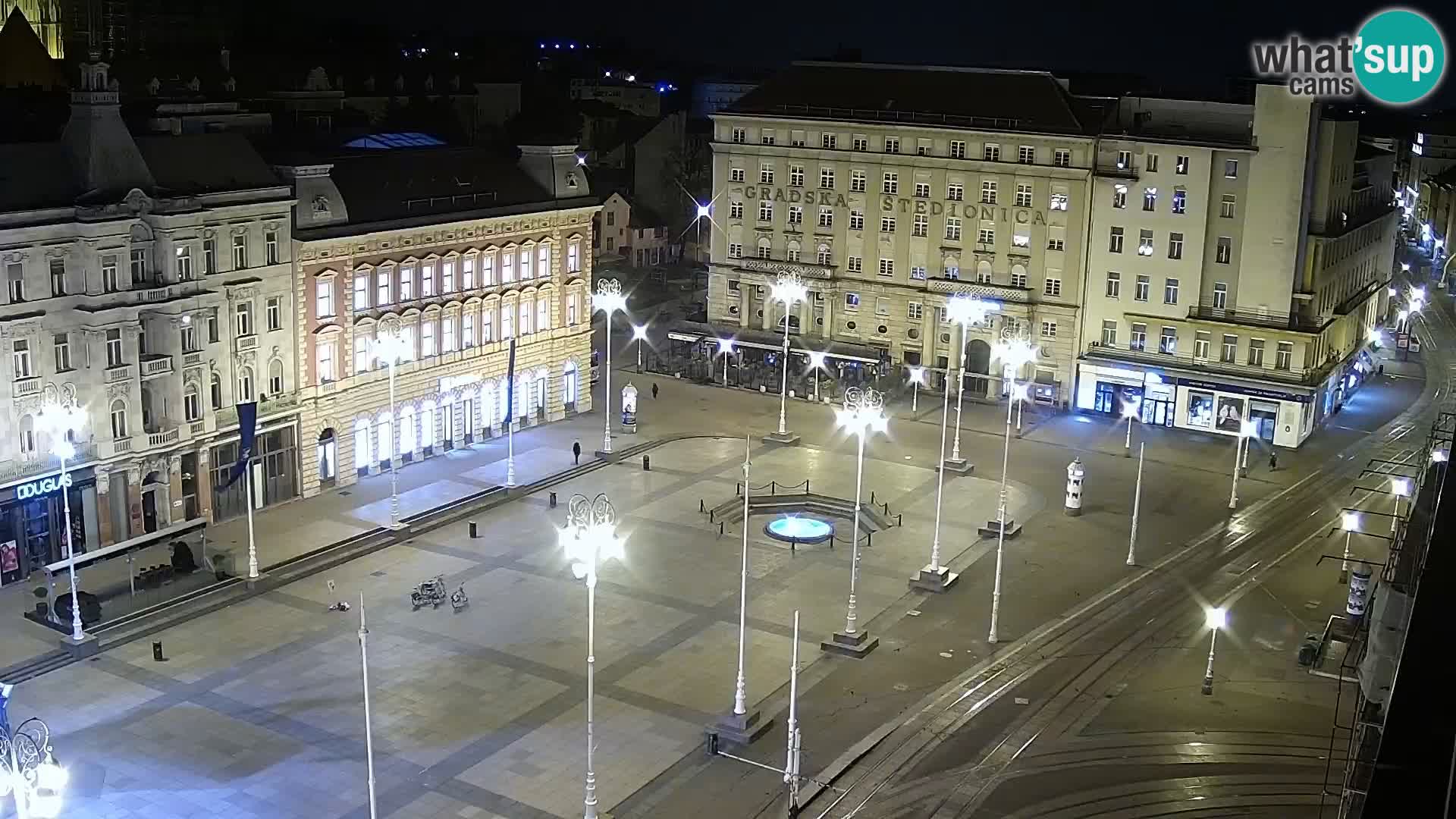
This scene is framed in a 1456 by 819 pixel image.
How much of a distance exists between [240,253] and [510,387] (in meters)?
16.4

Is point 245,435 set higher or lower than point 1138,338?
lower

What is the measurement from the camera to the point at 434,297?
7312 cm

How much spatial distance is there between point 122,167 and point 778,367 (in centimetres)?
4891

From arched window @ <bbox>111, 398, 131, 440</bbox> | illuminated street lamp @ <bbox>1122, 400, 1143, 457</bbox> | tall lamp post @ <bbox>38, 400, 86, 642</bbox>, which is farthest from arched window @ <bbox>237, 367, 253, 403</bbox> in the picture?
illuminated street lamp @ <bbox>1122, 400, 1143, 457</bbox>

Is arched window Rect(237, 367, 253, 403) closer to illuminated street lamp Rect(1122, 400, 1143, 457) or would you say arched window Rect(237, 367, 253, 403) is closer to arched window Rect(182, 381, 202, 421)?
arched window Rect(182, 381, 202, 421)

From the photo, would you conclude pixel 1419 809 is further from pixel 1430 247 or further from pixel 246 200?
pixel 1430 247

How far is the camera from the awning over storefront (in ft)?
309

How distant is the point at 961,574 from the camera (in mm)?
59406

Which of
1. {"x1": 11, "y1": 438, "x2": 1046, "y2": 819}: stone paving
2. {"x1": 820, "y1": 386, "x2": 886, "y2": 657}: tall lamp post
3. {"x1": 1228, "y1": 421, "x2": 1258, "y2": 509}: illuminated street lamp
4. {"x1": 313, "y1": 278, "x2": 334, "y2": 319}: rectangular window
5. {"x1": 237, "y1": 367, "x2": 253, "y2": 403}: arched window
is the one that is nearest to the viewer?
{"x1": 11, "y1": 438, "x2": 1046, "y2": 819}: stone paving

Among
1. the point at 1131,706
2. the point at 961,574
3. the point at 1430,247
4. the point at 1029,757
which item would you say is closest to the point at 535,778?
the point at 1029,757

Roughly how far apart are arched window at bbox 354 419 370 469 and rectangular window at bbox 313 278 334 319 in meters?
5.72

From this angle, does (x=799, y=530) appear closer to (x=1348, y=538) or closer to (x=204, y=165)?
(x=1348, y=538)

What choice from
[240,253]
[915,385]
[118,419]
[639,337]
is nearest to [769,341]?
[915,385]

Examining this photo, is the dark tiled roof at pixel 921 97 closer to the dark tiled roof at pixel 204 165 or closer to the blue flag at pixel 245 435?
the dark tiled roof at pixel 204 165
